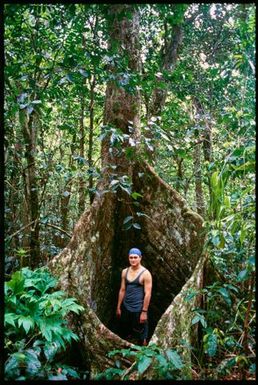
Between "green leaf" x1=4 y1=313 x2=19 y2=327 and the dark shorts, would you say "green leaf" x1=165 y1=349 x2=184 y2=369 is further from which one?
the dark shorts

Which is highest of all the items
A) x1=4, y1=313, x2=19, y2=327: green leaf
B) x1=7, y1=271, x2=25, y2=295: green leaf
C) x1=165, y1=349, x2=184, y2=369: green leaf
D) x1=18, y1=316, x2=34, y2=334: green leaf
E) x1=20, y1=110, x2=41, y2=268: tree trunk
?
x1=20, y1=110, x2=41, y2=268: tree trunk

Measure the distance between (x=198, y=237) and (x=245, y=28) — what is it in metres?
2.58

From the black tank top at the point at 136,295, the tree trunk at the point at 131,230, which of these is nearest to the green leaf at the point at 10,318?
the tree trunk at the point at 131,230

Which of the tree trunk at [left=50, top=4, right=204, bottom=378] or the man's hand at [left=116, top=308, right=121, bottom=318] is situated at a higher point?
the tree trunk at [left=50, top=4, right=204, bottom=378]

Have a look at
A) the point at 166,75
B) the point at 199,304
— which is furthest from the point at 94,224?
the point at 166,75

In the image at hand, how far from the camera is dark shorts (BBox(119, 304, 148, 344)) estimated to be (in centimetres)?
452

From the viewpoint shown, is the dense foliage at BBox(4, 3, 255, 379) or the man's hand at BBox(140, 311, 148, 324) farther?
the man's hand at BBox(140, 311, 148, 324)

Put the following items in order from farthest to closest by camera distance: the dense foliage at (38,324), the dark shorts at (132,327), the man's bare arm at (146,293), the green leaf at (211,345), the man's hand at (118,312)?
the man's hand at (118,312)
the dark shorts at (132,327)
the man's bare arm at (146,293)
the dense foliage at (38,324)
the green leaf at (211,345)

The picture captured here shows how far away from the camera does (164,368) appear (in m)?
2.61

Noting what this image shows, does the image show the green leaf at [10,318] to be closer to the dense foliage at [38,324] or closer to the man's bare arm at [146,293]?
the dense foliage at [38,324]

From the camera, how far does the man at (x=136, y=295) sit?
174 inches

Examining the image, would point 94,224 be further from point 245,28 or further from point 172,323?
point 245,28

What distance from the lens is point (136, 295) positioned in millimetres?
4480

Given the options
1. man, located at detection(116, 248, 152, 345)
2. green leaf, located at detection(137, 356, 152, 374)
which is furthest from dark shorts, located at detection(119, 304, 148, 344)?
green leaf, located at detection(137, 356, 152, 374)
